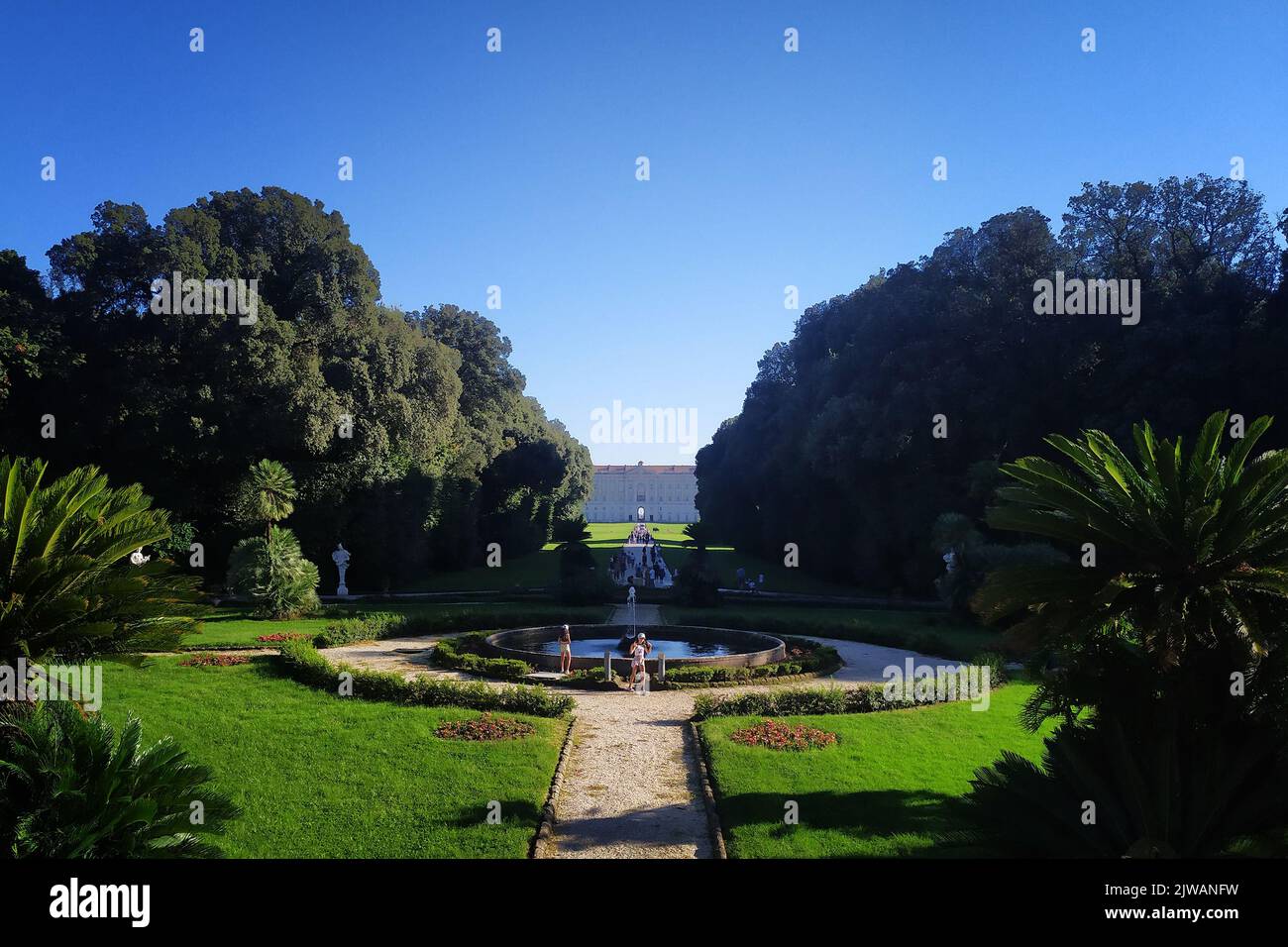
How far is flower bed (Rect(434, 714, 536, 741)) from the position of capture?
11891 millimetres

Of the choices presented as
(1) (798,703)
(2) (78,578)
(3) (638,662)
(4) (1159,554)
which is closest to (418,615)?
(3) (638,662)

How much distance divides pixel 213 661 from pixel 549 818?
36.4ft

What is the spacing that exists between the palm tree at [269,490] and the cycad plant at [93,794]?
62.7 ft

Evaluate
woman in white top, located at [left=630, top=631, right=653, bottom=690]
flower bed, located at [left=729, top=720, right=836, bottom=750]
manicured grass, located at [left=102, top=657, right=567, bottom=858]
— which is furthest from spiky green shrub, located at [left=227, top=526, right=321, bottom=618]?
flower bed, located at [left=729, top=720, right=836, bottom=750]

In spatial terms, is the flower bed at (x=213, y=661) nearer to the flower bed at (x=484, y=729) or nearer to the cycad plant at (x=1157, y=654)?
the flower bed at (x=484, y=729)

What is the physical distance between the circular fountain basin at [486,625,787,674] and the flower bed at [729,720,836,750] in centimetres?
477

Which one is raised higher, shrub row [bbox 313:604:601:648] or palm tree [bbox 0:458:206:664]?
palm tree [bbox 0:458:206:664]

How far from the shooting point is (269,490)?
80.7ft

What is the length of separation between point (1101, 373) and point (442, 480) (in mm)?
27294

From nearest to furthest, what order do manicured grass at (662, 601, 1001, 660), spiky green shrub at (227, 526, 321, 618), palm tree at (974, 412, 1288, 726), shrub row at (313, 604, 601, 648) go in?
palm tree at (974, 412, 1288, 726)
shrub row at (313, 604, 601, 648)
manicured grass at (662, 601, 1001, 660)
spiky green shrub at (227, 526, 321, 618)

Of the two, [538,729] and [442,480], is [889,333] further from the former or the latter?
[538,729]

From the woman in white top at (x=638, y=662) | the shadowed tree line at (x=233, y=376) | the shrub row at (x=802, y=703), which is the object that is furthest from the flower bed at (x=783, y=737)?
the shadowed tree line at (x=233, y=376)

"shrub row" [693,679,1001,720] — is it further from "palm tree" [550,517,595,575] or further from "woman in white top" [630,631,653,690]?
"palm tree" [550,517,595,575]

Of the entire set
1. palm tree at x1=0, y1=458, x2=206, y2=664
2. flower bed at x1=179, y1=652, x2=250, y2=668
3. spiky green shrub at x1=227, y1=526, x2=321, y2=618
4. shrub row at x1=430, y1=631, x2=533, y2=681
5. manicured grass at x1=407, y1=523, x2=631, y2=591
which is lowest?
manicured grass at x1=407, y1=523, x2=631, y2=591
